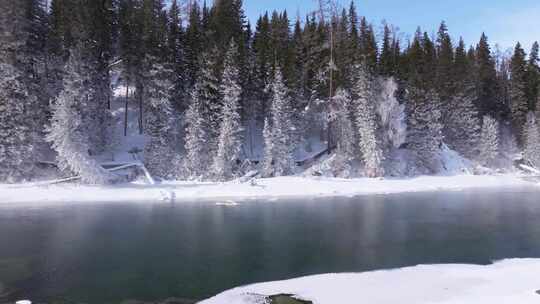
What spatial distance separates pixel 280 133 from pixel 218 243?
2456cm

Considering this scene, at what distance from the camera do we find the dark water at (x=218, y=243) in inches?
482

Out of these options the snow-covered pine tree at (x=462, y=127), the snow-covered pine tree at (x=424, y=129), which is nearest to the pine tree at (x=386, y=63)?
the snow-covered pine tree at (x=424, y=129)

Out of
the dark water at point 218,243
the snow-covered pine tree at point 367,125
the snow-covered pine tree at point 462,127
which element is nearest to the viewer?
the dark water at point 218,243

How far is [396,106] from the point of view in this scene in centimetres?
4816

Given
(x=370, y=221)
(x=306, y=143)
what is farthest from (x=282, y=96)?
(x=370, y=221)

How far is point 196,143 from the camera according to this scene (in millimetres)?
38750

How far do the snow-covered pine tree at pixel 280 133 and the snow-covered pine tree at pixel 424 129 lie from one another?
51.5 ft

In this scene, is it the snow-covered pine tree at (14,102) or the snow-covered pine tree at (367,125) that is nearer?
the snow-covered pine tree at (14,102)

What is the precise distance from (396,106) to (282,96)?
15.0 metres

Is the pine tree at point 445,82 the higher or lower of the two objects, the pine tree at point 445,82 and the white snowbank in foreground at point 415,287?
the higher

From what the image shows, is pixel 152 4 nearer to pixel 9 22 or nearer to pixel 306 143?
pixel 9 22

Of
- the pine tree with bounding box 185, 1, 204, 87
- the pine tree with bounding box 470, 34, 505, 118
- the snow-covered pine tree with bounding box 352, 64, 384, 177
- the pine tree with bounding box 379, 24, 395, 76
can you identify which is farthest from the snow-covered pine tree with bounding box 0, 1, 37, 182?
the pine tree with bounding box 470, 34, 505, 118

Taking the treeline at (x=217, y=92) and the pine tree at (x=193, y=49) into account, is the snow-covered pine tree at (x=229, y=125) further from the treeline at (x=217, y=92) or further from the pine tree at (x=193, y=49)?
the pine tree at (x=193, y=49)

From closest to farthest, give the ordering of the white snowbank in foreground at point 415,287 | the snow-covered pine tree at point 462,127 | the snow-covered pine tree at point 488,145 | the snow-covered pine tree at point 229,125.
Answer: the white snowbank in foreground at point 415,287, the snow-covered pine tree at point 229,125, the snow-covered pine tree at point 488,145, the snow-covered pine tree at point 462,127
